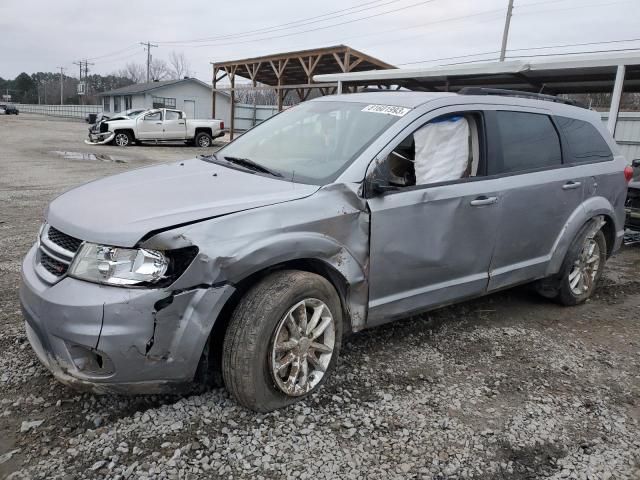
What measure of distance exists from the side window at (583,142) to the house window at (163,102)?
4322cm

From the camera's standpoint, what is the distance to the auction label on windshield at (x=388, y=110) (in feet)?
10.7

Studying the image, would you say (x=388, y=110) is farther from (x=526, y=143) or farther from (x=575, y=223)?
(x=575, y=223)

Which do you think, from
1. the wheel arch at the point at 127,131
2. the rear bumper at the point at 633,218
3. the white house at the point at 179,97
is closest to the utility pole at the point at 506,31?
the wheel arch at the point at 127,131

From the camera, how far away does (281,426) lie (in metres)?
2.64

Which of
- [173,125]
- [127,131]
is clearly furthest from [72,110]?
[127,131]

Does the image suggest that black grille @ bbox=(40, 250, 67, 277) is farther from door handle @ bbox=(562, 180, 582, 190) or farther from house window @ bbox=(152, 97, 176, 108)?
house window @ bbox=(152, 97, 176, 108)

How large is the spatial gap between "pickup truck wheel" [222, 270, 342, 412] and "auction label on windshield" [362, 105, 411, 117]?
1.23 metres

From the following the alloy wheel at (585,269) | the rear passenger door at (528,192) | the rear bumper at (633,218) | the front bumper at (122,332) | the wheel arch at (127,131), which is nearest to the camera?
the front bumper at (122,332)

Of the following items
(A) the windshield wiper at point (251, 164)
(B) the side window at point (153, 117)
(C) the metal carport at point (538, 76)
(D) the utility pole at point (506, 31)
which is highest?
(D) the utility pole at point (506, 31)

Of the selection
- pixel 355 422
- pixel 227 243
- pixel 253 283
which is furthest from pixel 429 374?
pixel 227 243

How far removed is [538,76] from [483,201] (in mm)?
8435

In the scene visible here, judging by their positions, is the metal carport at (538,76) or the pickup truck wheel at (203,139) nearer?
the metal carport at (538,76)

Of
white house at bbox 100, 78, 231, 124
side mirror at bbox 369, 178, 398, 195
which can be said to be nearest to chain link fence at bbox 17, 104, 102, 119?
white house at bbox 100, 78, 231, 124

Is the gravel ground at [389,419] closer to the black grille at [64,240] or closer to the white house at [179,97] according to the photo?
the black grille at [64,240]
